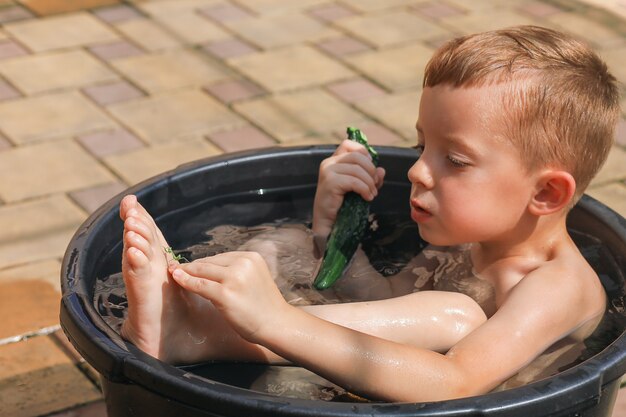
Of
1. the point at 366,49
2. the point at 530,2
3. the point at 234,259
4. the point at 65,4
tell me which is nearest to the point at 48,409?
the point at 234,259

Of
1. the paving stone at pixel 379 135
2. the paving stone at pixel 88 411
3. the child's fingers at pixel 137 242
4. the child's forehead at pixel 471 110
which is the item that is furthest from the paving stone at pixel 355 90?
the child's fingers at pixel 137 242

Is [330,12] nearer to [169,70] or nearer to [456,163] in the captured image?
[169,70]

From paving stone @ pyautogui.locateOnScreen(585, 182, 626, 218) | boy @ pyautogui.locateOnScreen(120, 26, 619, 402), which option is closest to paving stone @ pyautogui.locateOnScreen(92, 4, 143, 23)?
paving stone @ pyautogui.locateOnScreen(585, 182, 626, 218)

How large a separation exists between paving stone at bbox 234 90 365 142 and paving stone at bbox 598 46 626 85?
3.14 feet

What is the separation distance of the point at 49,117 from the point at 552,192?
6.62 ft

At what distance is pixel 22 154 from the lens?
3.29m

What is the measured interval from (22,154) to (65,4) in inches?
47.9

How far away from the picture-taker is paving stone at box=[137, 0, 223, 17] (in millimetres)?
4293

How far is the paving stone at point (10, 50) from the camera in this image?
3.89 m

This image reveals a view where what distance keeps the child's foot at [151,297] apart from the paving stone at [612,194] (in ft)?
5.38

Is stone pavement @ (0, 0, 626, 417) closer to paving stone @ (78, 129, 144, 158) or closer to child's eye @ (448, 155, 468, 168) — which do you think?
paving stone @ (78, 129, 144, 158)

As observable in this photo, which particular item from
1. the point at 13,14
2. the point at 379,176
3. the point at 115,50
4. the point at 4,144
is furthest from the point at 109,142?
the point at 379,176

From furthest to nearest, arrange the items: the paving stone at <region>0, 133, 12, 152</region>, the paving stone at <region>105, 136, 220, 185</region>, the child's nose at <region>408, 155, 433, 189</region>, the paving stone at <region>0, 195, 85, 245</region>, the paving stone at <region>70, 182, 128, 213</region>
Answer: the paving stone at <region>0, 133, 12, 152</region> < the paving stone at <region>105, 136, 220, 185</region> < the paving stone at <region>70, 182, 128, 213</region> < the paving stone at <region>0, 195, 85, 245</region> < the child's nose at <region>408, 155, 433, 189</region>

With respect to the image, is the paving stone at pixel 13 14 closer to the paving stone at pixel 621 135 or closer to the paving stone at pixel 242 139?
the paving stone at pixel 242 139
